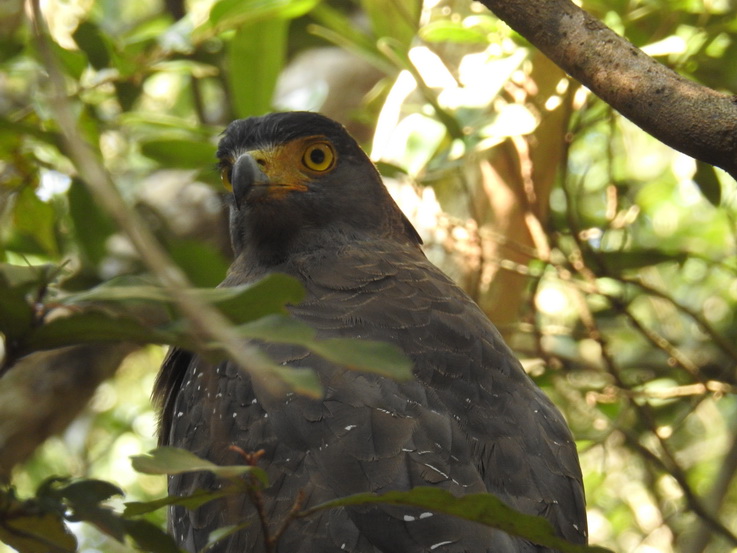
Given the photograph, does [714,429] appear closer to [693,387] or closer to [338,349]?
[693,387]

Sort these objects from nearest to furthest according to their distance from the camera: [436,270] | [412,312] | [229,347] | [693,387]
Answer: [229,347], [412,312], [436,270], [693,387]

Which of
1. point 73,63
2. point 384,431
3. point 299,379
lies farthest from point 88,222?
point 299,379

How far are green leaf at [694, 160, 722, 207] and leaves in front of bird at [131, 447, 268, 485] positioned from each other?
2.71m

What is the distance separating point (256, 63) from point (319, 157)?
0.98 meters

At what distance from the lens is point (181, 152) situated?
4508 millimetres

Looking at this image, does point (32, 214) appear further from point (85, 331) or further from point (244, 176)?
point (85, 331)

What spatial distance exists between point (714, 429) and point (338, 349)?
593 centimetres

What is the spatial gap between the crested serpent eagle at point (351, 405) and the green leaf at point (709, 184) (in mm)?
1139

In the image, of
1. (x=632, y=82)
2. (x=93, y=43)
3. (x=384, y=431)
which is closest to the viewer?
(x=632, y=82)

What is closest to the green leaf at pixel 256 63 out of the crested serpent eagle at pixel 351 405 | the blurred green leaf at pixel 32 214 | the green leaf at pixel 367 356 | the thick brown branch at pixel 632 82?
the crested serpent eagle at pixel 351 405

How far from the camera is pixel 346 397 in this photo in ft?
9.59

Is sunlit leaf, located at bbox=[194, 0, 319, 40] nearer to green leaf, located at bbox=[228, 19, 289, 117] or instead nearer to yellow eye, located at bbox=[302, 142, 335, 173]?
green leaf, located at bbox=[228, 19, 289, 117]

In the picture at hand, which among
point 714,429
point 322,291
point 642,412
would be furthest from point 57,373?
point 714,429

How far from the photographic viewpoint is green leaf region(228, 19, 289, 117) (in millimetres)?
4789
